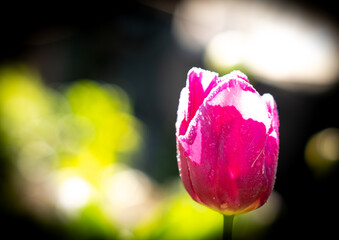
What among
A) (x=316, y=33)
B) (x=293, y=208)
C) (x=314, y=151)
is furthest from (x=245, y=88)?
(x=316, y=33)

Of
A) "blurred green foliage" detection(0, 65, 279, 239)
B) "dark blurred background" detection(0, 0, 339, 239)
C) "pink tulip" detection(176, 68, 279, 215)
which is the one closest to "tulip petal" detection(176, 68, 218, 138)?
"pink tulip" detection(176, 68, 279, 215)

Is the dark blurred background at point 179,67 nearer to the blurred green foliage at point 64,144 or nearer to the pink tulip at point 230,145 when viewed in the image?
the blurred green foliage at point 64,144

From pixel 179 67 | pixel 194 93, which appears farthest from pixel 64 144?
pixel 179 67

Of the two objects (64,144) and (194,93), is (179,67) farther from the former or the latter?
(194,93)

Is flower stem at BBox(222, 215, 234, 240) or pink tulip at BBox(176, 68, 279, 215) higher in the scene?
pink tulip at BBox(176, 68, 279, 215)

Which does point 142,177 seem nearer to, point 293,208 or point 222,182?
point 293,208

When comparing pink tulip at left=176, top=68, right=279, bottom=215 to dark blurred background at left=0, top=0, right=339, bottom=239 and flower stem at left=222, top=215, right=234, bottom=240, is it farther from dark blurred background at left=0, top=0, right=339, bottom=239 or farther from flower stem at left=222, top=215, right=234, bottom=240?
dark blurred background at left=0, top=0, right=339, bottom=239
